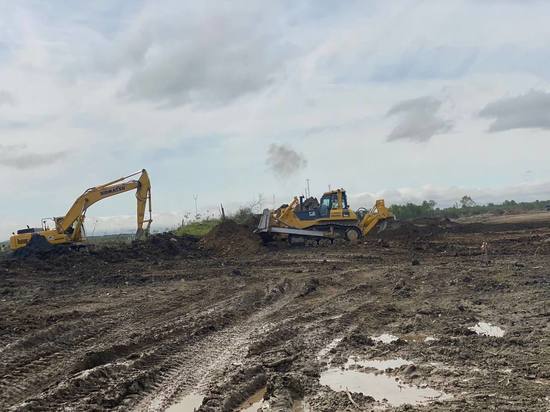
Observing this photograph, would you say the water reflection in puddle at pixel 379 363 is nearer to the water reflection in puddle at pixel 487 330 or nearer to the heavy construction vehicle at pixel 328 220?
the water reflection in puddle at pixel 487 330

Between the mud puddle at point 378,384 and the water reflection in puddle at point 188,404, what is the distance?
146 centimetres

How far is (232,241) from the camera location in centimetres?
2972

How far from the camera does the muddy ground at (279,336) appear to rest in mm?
6199

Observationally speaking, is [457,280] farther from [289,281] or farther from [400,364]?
[400,364]

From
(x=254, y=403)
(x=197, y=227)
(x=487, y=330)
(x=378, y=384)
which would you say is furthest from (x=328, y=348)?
(x=197, y=227)

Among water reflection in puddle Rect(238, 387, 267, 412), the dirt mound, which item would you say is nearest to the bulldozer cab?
the dirt mound

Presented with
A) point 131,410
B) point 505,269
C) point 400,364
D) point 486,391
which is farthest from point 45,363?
point 505,269

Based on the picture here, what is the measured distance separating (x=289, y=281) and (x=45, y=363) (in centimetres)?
917

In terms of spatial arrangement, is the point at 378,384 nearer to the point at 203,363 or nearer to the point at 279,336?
the point at 203,363

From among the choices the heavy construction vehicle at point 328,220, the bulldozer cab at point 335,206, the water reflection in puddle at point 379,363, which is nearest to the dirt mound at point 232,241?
the heavy construction vehicle at point 328,220

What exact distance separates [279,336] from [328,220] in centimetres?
1993

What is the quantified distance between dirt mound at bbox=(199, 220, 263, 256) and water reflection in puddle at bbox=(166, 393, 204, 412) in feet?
69.2

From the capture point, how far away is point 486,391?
5.88 m

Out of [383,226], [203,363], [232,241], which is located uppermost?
[383,226]
